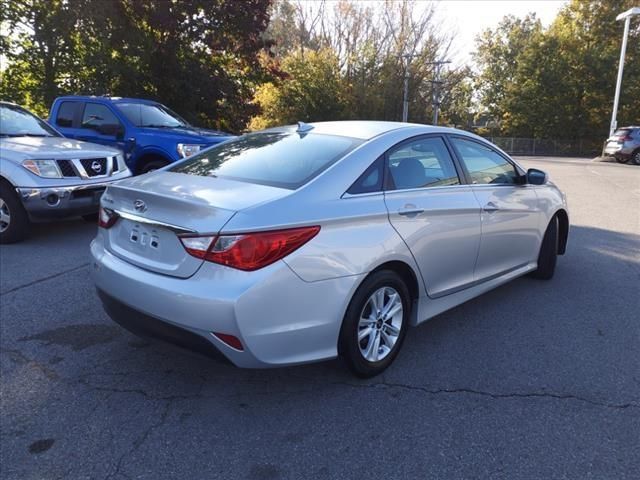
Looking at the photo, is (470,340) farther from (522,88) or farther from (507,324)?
(522,88)

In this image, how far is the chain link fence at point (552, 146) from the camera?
4050cm

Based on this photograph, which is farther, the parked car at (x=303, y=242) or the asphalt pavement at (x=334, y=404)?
the parked car at (x=303, y=242)

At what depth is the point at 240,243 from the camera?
2.72 m

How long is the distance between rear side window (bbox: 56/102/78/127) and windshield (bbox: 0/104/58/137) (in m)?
1.33

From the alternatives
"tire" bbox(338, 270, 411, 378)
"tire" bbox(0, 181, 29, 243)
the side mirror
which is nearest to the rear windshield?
"tire" bbox(338, 270, 411, 378)

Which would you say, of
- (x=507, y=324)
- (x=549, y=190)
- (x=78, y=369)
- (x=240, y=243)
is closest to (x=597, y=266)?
(x=549, y=190)

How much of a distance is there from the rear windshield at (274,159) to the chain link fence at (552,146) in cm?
3970

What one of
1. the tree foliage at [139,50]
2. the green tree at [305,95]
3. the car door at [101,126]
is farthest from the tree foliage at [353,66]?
the car door at [101,126]

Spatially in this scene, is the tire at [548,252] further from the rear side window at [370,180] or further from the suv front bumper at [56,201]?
the suv front bumper at [56,201]

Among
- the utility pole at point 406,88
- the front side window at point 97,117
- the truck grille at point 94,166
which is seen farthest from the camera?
the utility pole at point 406,88

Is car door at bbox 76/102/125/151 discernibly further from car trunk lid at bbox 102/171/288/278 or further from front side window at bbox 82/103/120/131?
car trunk lid at bbox 102/171/288/278

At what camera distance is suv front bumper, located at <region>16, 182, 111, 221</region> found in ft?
20.4

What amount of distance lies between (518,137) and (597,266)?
39.9 m

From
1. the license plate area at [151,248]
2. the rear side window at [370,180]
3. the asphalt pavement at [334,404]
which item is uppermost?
the rear side window at [370,180]
